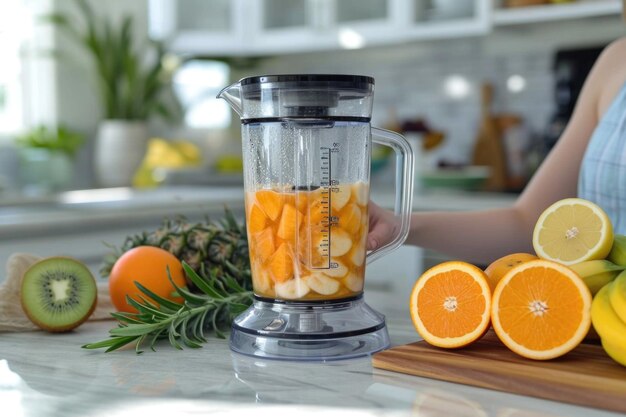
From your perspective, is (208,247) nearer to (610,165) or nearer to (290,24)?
(610,165)

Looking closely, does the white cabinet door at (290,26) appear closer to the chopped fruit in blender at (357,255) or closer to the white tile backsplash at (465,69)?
the white tile backsplash at (465,69)

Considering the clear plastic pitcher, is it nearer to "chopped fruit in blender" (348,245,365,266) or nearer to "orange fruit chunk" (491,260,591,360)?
"chopped fruit in blender" (348,245,365,266)

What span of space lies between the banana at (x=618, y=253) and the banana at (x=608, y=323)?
14 cm

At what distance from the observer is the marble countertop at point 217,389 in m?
0.69

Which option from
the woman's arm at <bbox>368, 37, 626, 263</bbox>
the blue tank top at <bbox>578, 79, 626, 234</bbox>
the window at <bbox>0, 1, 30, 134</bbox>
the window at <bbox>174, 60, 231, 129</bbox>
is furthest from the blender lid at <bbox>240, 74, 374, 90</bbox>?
the window at <bbox>174, 60, 231, 129</bbox>

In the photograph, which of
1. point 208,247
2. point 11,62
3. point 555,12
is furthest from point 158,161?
point 208,247

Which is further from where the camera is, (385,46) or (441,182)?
(385,46)

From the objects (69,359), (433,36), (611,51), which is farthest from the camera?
(433,36)

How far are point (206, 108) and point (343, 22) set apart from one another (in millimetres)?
1075

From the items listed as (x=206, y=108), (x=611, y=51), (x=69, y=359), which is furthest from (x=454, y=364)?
(x=206, y=108)

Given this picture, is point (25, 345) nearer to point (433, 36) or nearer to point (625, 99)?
point (625, 99)

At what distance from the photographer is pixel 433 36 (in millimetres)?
3307

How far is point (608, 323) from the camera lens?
2.35 feet

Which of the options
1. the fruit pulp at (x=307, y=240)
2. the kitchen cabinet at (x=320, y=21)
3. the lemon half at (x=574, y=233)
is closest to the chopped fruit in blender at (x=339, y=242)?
the fruit pulp at (x=307, y=240)
